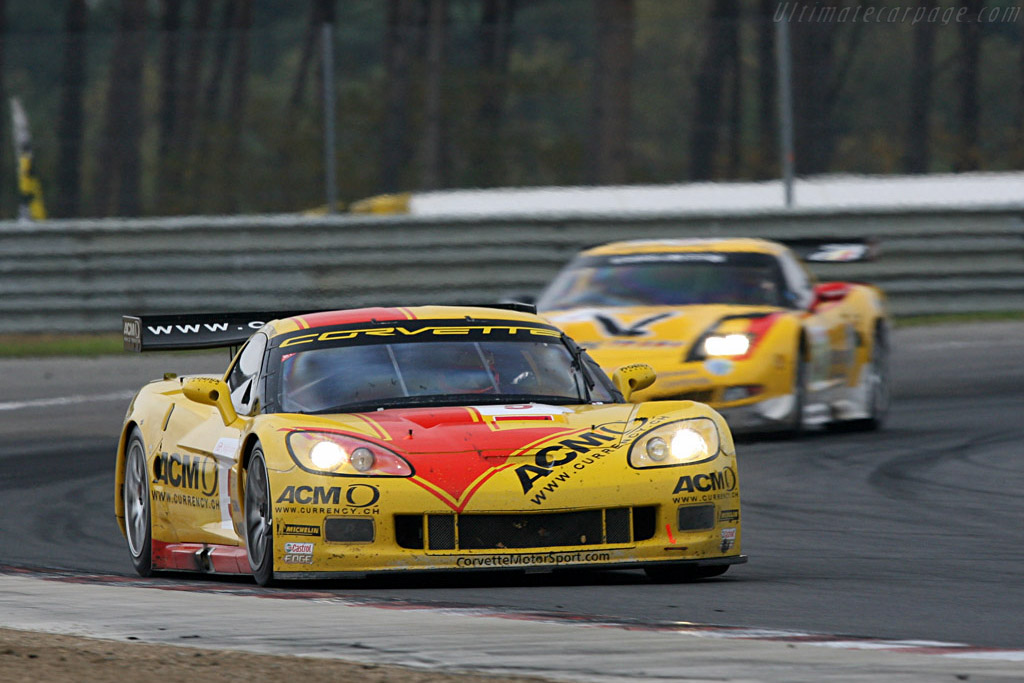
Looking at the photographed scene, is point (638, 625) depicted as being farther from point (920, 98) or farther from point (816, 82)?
point (920, 98)

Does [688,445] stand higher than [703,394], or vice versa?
[688,445]

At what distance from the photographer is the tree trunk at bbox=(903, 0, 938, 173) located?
19.9 metres

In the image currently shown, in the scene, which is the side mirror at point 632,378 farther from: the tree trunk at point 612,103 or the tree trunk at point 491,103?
the tree trunk at point 612,103

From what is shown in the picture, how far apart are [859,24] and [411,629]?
15251 millimetres

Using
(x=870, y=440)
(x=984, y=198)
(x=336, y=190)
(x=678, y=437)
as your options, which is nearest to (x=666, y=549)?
(x=678, y=437)

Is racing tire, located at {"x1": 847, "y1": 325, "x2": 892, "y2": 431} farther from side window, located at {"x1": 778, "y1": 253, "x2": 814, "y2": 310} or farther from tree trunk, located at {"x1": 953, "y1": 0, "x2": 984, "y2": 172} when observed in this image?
tree trunk, located at {"x1": 953, "y1": 0, "x2": 984, "y2": 172}

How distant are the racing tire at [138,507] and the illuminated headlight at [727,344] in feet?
14.1

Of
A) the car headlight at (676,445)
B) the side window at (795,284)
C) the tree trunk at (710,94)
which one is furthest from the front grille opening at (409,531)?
the tree trunk at (710,94)

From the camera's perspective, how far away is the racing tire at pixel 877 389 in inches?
517

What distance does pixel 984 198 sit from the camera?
827 inches

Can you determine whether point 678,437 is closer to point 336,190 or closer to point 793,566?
point 793,566

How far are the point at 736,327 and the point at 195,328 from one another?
410 cm

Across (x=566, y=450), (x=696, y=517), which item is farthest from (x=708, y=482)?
(x=566, y=450)

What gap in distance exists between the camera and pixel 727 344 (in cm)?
1212
